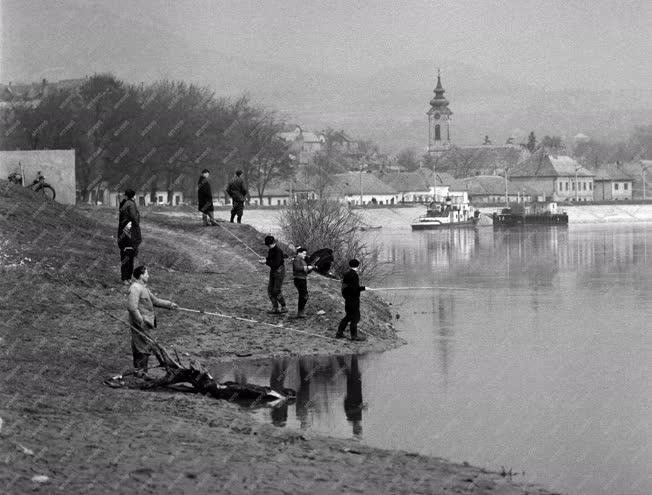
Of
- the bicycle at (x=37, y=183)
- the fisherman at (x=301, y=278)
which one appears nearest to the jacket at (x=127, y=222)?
the fisherman at (x=301, y=278)

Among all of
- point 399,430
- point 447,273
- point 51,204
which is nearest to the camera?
point 399,430

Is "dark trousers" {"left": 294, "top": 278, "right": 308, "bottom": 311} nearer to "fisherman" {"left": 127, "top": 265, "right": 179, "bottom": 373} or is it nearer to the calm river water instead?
the calm river water

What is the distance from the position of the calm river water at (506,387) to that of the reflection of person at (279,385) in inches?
1.2

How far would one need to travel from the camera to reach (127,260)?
84.9 ft

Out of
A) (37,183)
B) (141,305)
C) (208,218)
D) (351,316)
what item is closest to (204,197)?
(208,218)

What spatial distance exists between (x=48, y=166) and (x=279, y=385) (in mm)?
22708

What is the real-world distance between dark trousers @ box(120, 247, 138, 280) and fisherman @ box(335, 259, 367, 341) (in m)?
4.22

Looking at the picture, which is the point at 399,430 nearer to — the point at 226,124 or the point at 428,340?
the point at 428,340

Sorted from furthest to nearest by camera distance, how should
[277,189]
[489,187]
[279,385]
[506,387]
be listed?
[489,187], [277,189], [506,387], [279,385]

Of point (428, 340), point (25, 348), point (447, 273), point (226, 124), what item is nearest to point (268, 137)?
Result: point (226, 124)

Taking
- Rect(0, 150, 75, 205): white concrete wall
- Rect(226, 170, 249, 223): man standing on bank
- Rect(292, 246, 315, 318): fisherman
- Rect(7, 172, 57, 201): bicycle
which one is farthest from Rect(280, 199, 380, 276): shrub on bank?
Rect(292, 246, 315, 318): fisherman

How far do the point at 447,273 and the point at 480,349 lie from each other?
28.5 metres

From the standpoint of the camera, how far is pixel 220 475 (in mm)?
12797

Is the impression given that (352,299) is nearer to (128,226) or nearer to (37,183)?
(128,226)
